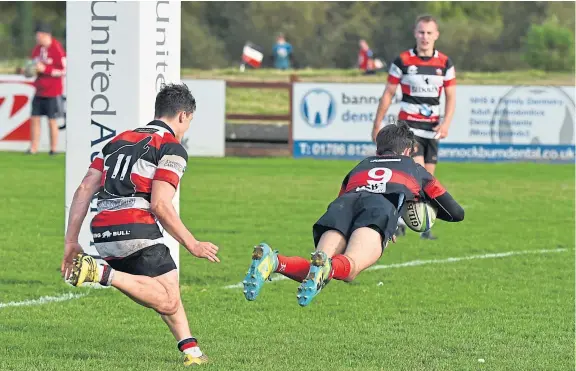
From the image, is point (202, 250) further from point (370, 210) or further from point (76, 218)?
point (370, 210)

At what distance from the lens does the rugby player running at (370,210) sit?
7152 mm

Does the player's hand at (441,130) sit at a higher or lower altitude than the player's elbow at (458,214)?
higher

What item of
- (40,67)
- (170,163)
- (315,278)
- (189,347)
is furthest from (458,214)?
(40,67)

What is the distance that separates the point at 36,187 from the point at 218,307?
887 centimetres

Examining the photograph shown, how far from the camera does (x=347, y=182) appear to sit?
310 inches

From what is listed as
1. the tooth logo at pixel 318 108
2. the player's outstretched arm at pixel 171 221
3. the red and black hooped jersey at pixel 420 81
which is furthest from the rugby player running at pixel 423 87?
the tooth logo at pixel 318 108

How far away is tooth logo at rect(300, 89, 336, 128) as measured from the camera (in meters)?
22.7

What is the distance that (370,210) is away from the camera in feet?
24.6

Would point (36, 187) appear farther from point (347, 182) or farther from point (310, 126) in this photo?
point (347, 182)

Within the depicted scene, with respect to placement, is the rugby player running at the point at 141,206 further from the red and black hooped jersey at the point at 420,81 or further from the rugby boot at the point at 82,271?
the red and black hooped jersey at the point at 420,81

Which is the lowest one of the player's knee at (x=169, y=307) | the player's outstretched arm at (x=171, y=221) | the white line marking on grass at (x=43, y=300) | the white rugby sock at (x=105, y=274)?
the white line marking on grass at (x=43, y=300)

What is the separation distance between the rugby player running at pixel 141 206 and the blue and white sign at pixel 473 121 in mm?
15563

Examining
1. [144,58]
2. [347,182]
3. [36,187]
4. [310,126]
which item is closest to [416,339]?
[347,182]

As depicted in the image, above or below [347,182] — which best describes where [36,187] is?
below
